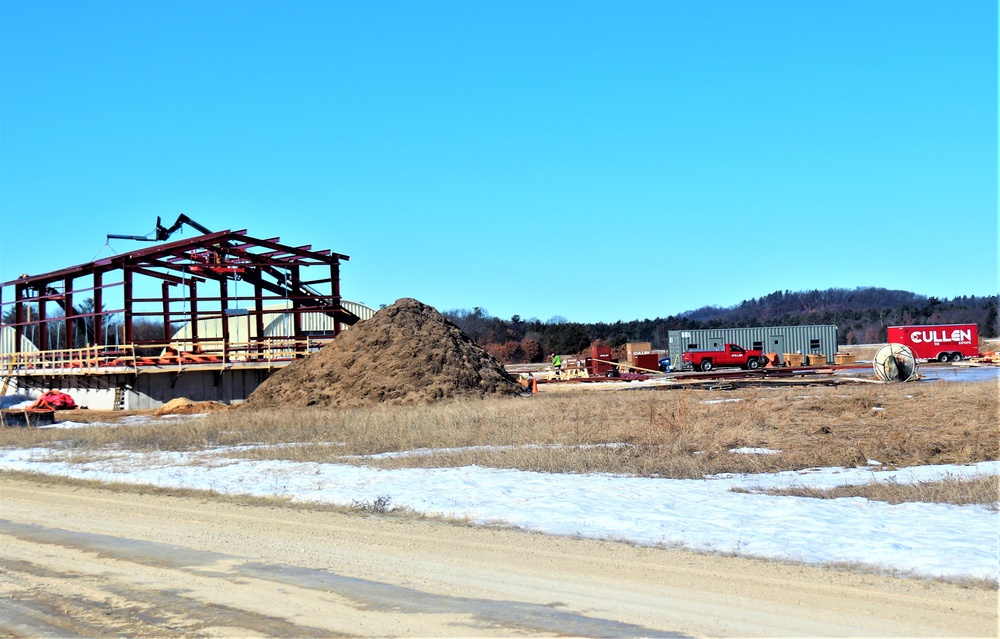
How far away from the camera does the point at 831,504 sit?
11156 millimetres

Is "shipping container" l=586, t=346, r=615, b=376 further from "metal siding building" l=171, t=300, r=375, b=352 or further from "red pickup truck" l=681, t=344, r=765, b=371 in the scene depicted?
"metal siding building" l=171, t=300, r=375, b=352

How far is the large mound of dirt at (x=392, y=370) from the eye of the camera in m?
31.6

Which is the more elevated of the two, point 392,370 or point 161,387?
point 392,370

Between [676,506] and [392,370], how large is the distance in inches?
859

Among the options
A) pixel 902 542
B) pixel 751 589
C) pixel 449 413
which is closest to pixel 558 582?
pixel 751 589

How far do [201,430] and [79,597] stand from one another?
1670 cm

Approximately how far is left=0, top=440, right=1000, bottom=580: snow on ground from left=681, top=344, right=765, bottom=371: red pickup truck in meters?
43.0

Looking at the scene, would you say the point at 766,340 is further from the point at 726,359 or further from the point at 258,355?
the point at 258,355

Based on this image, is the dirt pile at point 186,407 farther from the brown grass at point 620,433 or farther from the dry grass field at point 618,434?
the brown grass at point 620,433

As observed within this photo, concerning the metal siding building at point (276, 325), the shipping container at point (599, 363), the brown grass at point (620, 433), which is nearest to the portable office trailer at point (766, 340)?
the shipping container at point (599, 363)

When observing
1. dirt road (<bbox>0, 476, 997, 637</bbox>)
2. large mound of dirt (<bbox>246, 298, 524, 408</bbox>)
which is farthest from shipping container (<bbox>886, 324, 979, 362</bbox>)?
dirt road (<bbox>0, 476, 997, 637</bbox>)

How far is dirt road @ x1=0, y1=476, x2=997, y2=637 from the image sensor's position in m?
6.62

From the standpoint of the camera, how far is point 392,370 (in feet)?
106

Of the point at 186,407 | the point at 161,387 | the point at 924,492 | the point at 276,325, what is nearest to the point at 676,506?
the point at 924,492
